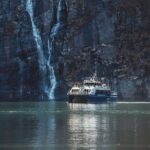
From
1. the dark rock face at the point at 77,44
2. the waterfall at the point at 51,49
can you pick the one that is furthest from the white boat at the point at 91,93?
the dark rock face at the point at 77,44

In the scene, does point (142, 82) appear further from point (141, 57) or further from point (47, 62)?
point (47, 62)

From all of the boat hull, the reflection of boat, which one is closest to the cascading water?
the reflection of boat

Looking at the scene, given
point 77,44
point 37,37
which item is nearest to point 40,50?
point 37,37

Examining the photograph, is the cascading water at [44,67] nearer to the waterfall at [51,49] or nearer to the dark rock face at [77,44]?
the waterfall at [51,49]

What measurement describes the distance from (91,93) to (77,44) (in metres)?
24.7

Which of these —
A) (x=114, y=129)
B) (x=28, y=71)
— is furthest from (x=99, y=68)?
(x=114, y=129)

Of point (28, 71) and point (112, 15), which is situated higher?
point (112, 15)

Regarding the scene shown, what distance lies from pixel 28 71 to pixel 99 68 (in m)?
19.2

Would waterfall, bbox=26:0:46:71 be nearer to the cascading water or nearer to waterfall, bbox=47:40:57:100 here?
the cascading water

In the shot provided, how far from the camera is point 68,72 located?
181 meters

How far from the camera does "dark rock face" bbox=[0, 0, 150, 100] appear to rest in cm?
18012

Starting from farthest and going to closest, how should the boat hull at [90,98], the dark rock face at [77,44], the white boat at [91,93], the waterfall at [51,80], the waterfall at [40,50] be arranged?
the waterfall at [40,50], the dark rock face at [77,44], the waterfall at [51,80], the white boat at [91,93], the boat hull at [90,98]

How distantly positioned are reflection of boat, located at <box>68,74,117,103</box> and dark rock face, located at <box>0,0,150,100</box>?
1029 centimetres

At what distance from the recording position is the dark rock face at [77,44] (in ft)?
591
